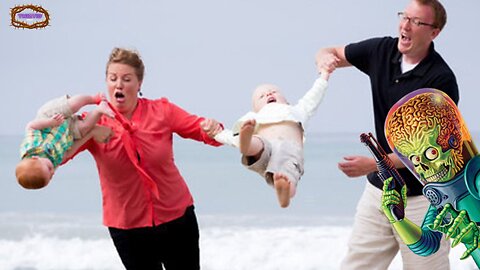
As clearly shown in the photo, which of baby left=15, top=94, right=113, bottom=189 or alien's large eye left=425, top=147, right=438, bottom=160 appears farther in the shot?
alien's large eye left=425, top=147, right=438, bottom=160

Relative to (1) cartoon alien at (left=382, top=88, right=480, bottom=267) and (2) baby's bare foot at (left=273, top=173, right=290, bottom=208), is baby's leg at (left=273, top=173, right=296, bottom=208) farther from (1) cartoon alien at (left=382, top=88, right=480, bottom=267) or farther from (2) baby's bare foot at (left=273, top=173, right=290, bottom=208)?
(1) cartoon alien at (left=382, top=88, right=480, bottom=267)

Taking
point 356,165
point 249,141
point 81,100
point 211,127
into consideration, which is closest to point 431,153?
point 356,165

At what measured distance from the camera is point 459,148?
122 inches

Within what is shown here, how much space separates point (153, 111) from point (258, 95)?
439 millimetres

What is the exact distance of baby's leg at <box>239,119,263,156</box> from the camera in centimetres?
283

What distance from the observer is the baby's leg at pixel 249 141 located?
9.28ft

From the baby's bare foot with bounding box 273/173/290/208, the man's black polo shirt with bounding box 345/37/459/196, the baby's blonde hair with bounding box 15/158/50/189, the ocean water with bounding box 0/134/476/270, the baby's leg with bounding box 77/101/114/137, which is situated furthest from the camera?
the ocean water with bounding box 0/134/476/270

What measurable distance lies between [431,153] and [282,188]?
64 cm

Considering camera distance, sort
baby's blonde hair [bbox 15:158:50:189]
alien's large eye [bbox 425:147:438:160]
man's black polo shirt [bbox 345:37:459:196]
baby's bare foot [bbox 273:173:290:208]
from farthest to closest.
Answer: man's black polo shirt [bbox 345:37:459:196]
alien's large eye [bbox 425:147:438:160]
baby's bare foot [bbox 273:173:290:208]
baby's blonde hair [bbox 15:158:50:189]

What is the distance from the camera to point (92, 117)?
118 inches

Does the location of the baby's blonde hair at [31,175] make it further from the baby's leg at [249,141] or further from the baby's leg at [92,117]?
the baby's leg at [249,141]

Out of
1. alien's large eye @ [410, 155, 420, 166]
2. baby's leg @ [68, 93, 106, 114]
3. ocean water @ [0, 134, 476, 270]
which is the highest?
baby's leg @ [68, 93, 106, 114]

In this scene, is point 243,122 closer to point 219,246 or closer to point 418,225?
point 418,225

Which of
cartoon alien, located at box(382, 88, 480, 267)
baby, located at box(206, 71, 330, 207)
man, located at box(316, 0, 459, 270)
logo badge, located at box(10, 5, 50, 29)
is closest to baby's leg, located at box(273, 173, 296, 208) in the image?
baby, located at box(206, 71, 330, 207)
